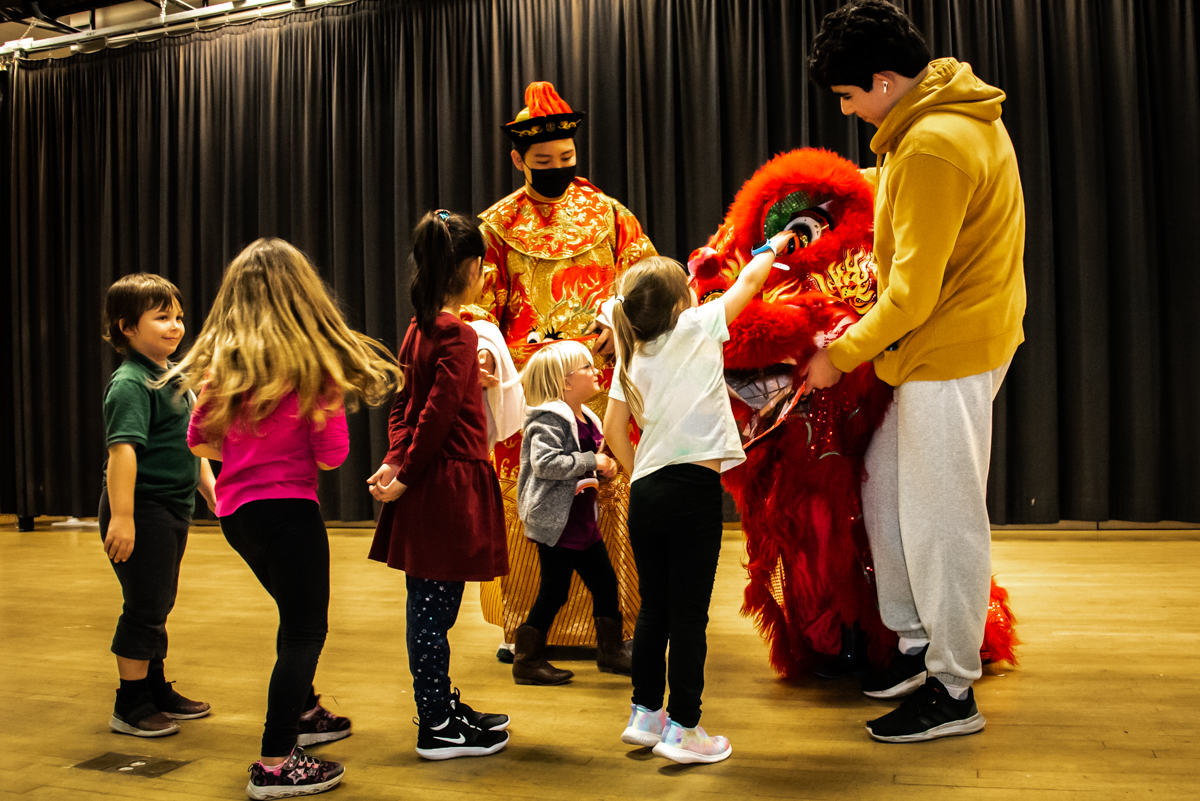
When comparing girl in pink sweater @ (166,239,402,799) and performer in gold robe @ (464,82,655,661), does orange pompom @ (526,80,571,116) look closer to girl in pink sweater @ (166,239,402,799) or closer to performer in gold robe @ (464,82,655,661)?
performer in gold robe @ (464,82,655,661)

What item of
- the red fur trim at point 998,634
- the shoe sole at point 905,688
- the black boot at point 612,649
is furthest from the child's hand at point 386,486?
the red fur trim at point 998,634

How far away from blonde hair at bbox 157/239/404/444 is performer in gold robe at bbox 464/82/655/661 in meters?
0.76

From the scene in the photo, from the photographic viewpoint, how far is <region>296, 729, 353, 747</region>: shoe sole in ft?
5.64

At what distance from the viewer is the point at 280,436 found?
5.02ft

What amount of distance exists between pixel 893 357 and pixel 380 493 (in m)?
0.99

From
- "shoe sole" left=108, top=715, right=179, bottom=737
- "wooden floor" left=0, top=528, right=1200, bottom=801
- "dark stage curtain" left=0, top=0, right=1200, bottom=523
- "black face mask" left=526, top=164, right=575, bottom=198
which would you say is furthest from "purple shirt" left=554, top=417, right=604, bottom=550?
"dark stage curtain" left=0, top=0, right=1200, bottom=523

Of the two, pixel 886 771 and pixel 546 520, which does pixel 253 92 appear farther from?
pixel 886 771

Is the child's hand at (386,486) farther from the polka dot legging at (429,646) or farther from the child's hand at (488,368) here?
the child's hand at (488,368)

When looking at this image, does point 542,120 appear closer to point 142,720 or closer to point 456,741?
point 456,741

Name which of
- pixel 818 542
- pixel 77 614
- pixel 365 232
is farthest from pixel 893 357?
pixel 365 232

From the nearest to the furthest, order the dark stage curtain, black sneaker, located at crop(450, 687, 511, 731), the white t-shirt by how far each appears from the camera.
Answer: the white t-shirt
black sneaker, located at crop(450, 687, 511, 731)
the dark stage curtain

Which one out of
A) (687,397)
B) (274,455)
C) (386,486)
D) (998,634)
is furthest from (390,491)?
(998,634)

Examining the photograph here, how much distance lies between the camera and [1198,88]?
13.0 feet

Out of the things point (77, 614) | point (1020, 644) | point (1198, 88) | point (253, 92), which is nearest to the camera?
point (1020, 644)
